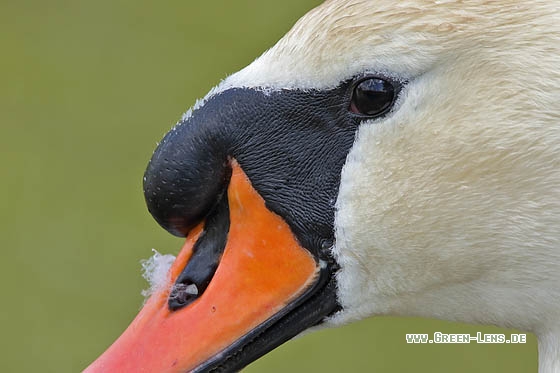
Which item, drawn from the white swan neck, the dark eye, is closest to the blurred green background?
the white swan neck

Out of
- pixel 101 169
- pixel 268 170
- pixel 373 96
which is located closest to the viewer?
pixel 373 96

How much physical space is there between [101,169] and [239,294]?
4712mm

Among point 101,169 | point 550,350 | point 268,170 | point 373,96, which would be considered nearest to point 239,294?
point 268,170

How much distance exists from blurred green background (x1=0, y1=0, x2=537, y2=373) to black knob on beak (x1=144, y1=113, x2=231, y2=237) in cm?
307

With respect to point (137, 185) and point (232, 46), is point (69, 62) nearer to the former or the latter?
point (232, 46)

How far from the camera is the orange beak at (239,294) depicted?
83.8 inches

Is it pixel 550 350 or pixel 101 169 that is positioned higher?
pixel 101 169

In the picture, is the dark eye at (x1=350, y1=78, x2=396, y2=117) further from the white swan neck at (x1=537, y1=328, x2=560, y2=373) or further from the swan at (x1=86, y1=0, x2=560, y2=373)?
the white swan neck at (x1=537, y1=328, x2=560, y2=373)

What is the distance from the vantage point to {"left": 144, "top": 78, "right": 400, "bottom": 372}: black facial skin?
215 centimetres

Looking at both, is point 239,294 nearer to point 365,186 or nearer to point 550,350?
point 365,186

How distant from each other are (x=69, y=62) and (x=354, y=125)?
6.05 m

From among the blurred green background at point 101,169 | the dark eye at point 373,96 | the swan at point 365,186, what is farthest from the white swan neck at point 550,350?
the blurred green background at point 101,169

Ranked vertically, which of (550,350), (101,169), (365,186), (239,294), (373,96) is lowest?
(550,350)

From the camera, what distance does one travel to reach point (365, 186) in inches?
83.3
